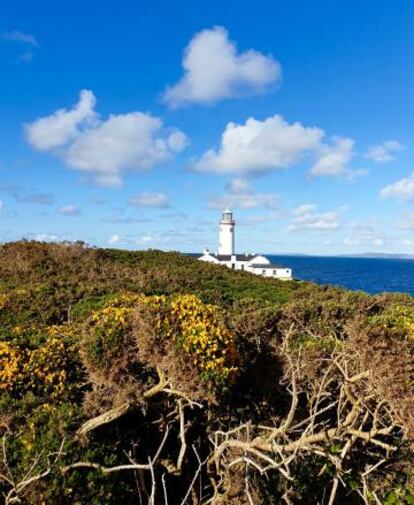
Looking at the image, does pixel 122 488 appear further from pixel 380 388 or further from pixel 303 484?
pixel 380 388

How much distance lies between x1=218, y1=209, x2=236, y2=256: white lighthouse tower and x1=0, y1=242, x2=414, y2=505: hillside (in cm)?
7768

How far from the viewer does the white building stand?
8162 centimetres

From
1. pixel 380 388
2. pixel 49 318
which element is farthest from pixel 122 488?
pixel 49 318

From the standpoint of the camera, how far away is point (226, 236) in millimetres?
87625

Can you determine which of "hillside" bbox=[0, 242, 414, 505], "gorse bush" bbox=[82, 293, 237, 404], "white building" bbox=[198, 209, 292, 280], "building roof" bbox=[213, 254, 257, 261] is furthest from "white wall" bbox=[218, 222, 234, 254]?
"gorse bush" bbox=[82, 293, 237, 404]

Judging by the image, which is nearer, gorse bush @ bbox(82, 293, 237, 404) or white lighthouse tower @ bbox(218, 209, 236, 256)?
gorse bush @ bbox(82, 293, 237, 404)

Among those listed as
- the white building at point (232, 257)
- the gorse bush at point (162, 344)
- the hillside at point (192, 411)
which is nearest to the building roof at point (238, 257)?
the white building at point (232, 257)

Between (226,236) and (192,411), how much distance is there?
79787mm

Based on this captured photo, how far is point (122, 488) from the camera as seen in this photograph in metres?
5.89

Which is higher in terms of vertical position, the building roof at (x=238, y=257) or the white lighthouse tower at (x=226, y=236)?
the white lighthouse tower at (x=226, y=236)

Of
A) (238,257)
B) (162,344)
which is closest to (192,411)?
(162,344)

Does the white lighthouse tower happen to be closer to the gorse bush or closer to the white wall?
the white wall

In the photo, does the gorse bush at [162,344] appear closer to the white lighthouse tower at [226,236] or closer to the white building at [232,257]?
the white building at [232,257]

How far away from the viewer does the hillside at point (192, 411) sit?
562 centimetres
